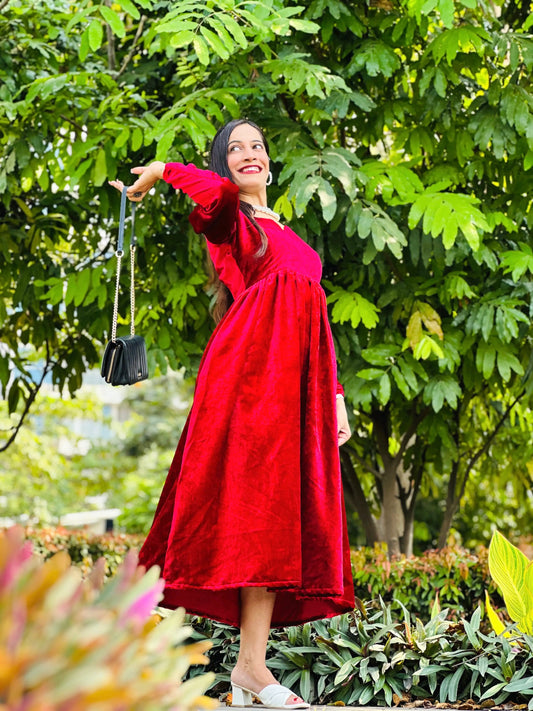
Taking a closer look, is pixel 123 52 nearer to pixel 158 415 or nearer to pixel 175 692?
pixel 175 692

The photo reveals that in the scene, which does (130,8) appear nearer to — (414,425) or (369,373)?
(369,373)

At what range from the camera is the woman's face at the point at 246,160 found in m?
2.90

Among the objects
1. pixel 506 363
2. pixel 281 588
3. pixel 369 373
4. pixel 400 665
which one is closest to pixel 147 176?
pixel 281 588

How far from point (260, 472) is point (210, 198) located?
2.72 ft

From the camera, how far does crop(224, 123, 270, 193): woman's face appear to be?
9.53 ft

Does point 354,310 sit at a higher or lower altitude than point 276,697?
higher

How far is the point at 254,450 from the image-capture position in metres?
2.57

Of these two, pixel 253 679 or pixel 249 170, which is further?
pixel 249 170

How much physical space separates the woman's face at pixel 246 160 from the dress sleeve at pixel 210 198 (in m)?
0.27

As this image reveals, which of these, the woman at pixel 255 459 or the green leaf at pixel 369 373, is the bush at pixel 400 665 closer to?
the woman at pixel 255 459

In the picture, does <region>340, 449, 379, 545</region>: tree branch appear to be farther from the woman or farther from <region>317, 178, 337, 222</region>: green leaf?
the woman

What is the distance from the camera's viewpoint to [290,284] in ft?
9.05

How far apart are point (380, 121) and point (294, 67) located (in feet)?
2.64

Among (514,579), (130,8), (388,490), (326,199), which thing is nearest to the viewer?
(514,579)
